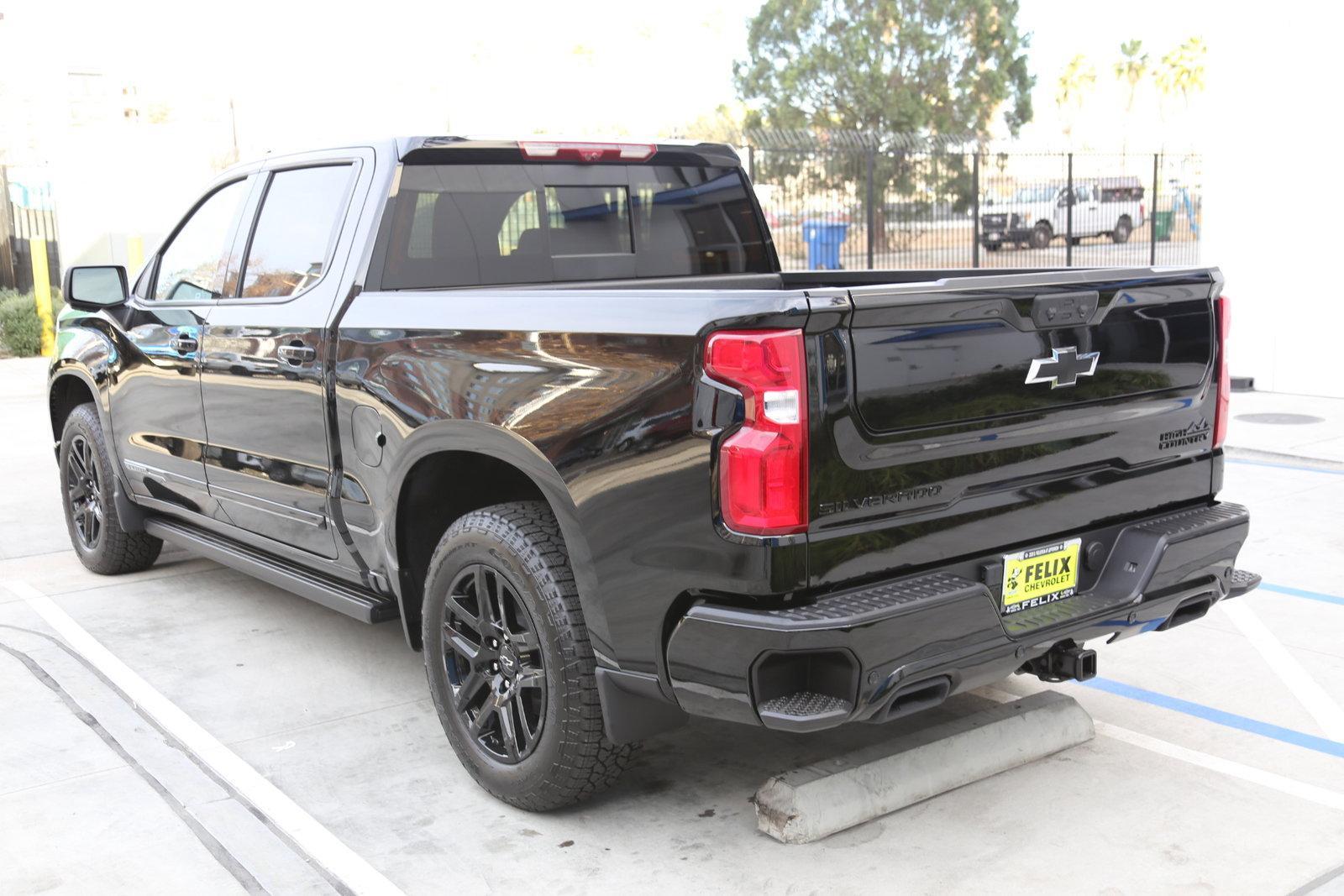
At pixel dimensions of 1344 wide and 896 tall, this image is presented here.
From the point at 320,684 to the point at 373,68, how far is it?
61.2 meters

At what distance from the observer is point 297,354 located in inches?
174

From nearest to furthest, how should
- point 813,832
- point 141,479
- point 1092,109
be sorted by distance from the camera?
1. point 813,832
2. point 141,479
3. point 1092,109

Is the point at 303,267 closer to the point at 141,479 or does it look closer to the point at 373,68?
the point at 141,479

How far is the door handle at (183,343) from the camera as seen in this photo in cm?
509

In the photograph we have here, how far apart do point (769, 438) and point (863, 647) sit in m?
0.51

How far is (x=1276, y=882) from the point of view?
328cm

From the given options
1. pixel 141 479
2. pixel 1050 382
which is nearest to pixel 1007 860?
pixel 1050 382

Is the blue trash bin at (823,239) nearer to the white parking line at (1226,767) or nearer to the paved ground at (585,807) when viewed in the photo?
the paved ground at (585,807)

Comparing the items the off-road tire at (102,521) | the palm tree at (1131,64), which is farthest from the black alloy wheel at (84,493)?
the palm tree at (1131,64)

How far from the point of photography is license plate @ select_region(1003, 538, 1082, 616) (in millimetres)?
3318

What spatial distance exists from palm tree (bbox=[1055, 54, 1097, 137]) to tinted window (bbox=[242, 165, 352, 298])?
74.7 metres

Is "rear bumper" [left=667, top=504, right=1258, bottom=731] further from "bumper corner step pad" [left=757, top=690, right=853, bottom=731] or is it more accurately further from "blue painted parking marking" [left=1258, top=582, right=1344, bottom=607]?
"blue painted parking marking" [left=1258, top=582, right=1344, bottom=607]

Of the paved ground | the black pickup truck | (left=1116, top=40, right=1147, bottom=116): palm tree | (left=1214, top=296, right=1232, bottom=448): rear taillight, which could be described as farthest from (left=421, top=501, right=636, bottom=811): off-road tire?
(left=1116, top=40, right=1147, bottom=116): palm tree

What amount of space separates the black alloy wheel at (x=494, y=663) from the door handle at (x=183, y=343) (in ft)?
6.28
